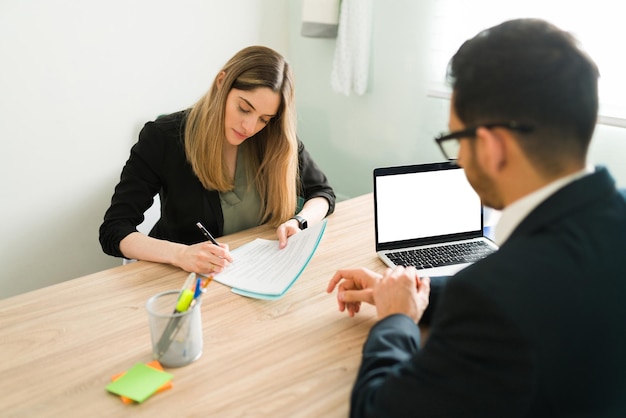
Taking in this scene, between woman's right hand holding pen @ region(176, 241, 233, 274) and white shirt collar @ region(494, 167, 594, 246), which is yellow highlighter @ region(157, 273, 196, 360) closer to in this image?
woman's right hand holding pen @ region(176, 241, 233, 274)

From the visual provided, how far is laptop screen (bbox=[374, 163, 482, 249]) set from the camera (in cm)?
135

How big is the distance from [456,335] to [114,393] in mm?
574

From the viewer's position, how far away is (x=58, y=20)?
2074 millimetres

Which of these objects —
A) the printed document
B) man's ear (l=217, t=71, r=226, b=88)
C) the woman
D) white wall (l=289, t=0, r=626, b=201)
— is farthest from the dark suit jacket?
white wall (l=289, t=0, r=626, b=201)

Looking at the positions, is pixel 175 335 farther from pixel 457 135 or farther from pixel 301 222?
pixel 301 222

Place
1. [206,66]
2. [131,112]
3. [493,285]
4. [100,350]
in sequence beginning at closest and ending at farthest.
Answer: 1. [493,285]
2. [100,350]
3. [131,112]
4. [206,66]

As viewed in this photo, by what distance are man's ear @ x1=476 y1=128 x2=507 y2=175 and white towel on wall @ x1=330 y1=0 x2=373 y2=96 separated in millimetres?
1782

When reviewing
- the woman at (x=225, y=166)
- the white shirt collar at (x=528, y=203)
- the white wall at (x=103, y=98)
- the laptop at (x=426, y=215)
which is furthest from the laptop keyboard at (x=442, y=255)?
the white wall at (x=103, y=98)

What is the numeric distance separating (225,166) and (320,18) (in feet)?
3.75

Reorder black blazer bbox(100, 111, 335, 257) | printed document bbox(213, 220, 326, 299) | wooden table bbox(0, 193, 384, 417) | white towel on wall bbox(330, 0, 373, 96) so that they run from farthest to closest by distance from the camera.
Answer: white towel on wall bbox(330, 0, 373, 96), black blazer bbox(100, 111, 335, 257), printed document bbox(213, 220, 326, 299), wooden table bbox(0, 193, 384, 417)

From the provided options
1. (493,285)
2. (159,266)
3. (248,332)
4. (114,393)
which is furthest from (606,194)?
(159,266)

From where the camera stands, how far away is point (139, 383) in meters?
0.87

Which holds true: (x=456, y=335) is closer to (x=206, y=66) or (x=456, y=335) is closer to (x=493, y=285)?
(x=493, y=285)

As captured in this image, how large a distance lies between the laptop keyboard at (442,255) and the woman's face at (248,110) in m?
0.57
